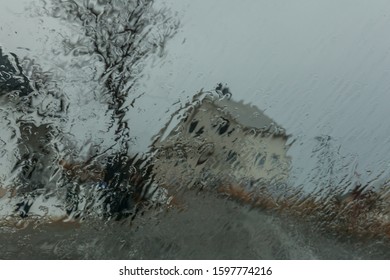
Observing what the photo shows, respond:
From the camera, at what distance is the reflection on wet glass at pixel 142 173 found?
1.48 meters

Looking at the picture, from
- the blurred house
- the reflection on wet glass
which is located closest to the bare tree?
the reflection on wet glass

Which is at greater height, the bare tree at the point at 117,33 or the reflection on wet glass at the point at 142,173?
the bare tree at the point at 117,33

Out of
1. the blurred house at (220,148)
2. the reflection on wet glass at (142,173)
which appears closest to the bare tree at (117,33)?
the reflection on wet glass at (142,173)

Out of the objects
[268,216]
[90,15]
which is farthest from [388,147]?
[90,15]

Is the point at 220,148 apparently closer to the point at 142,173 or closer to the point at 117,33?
the point at 142,173

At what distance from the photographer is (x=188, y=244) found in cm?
150

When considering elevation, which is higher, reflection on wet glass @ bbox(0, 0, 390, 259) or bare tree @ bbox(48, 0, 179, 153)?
bare tree @ bbox(48, 0, 179, 153)

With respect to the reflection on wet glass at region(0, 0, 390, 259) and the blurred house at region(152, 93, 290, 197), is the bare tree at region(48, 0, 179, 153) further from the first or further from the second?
the blurred house at region(152, 93, 290, 197)

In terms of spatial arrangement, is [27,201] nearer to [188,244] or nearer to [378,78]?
[188,244]

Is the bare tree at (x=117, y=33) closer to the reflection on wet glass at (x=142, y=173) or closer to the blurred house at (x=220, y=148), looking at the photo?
the reflection on wet glass at (x=142, y=173)

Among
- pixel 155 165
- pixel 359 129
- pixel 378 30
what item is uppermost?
pixel 378 30

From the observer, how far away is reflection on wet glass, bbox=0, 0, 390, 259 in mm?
1484

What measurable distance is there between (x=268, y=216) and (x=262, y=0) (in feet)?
2.96
